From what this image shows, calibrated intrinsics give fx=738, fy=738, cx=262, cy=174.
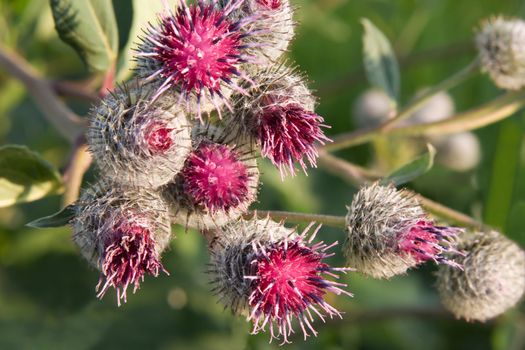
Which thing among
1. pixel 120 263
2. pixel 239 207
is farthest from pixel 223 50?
pixel 120 263

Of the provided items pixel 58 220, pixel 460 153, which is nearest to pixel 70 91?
pixel 58 220

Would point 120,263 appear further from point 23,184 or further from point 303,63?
point 303,63

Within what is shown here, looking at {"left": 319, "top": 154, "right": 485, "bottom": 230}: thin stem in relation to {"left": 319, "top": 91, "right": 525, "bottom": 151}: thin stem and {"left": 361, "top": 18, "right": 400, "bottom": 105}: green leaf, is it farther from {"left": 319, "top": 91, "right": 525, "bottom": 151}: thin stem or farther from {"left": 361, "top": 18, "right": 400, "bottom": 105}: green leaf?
{"left": 361, "top": 18, "right": 400, "bottom": 105}: green leaf

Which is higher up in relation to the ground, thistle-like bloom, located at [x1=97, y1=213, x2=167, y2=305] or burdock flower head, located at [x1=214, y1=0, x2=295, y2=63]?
burdock flower head, located at [x1=214, y1=0, x2=295, y2=63]

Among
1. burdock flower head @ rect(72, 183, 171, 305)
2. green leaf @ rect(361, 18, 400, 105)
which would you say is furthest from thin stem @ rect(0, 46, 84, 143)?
green leaf @ rect(361, 18, 400, 105)

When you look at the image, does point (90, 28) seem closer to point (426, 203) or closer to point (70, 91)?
point (70, 91)

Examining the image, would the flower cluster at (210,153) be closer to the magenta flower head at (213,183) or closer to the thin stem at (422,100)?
the magenta flower head at (213,183)

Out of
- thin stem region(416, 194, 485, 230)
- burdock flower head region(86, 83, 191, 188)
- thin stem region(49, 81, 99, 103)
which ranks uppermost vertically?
burdock flower head region(86, 83, 191, 188)
